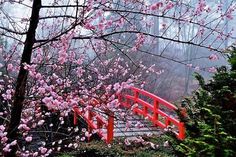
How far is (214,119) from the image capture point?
3734 mm

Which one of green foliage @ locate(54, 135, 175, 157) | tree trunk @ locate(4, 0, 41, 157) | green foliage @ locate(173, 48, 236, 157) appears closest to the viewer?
green foliage @ locate(173, 48, 236, 157)

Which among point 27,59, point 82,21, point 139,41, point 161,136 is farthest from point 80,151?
point 82,21

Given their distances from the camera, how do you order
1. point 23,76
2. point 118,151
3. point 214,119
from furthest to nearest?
point 118,151, point 23,76, point 214,119

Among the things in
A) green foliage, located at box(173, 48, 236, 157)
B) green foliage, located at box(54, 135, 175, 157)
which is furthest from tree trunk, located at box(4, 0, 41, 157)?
green foliage, located at box(54, 135, 175, 157)

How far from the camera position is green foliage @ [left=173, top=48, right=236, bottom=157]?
12.0 feet

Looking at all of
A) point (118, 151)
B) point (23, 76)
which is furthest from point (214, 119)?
point (118, 151)

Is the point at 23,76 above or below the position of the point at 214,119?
above

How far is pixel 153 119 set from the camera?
13.0 metres

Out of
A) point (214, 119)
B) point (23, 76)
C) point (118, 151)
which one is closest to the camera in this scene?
point (214, 119)

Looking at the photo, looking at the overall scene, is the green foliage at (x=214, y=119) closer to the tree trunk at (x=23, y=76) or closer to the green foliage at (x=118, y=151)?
the tree trunk at (x=23, y=76)

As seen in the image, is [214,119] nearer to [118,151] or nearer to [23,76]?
[23,76]

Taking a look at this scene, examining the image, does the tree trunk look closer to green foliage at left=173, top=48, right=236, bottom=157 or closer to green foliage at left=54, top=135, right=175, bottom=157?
green foliage at left=173, top=48, right=236, bottom=157

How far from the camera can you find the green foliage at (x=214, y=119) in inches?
145

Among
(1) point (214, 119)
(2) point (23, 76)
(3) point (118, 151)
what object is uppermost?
(2) point (23, 76)
